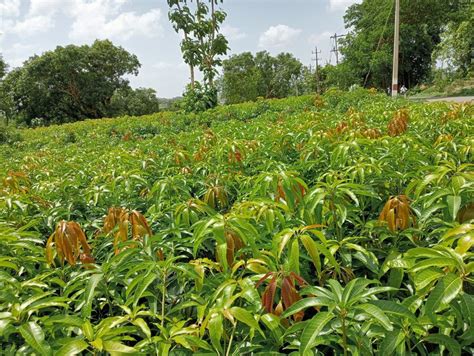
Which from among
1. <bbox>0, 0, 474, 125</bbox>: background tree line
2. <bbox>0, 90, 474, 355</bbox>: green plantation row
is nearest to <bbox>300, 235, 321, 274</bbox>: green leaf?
<bbox>0, 90, 474, 355</bbox>: green plantation row

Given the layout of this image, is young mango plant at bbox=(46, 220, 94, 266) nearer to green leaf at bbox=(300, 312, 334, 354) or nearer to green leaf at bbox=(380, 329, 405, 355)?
green leaf at bbox=(300, 312, 334, 354)

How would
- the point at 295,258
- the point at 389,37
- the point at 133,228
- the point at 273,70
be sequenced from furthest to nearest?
the point at 273,70, the point at 389,37, the point at 133,228, the point at 295,258

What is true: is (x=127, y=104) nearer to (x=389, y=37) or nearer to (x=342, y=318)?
(x=389, y=37)

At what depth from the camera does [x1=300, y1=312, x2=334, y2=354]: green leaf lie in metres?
0.78

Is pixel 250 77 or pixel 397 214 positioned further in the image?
pixel 250 77

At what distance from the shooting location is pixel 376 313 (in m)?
0.79

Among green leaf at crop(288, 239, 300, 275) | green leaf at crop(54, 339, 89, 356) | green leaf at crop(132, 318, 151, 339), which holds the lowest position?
green leaf at crop(132, 318, 151, 339)

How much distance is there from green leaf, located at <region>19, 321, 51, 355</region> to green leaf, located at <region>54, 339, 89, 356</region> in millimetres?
59

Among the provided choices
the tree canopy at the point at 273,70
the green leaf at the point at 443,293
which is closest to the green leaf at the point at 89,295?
the green leaf at the point at 443,293

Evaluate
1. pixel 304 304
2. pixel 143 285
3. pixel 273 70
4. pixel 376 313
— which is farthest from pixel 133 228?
pixel 273 70

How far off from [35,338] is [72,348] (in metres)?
0.12

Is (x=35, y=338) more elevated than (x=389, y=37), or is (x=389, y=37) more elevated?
(x=389, y=37)

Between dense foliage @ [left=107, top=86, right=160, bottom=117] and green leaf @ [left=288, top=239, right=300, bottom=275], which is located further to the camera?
dense foliage @ [left=107, top=86, right=160, bottom=117]

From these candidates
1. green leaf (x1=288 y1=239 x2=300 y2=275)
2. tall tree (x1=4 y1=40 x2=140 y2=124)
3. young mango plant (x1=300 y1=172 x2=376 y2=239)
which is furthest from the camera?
tall tree (x1=4 y1=40 x2=140 y2=124)
